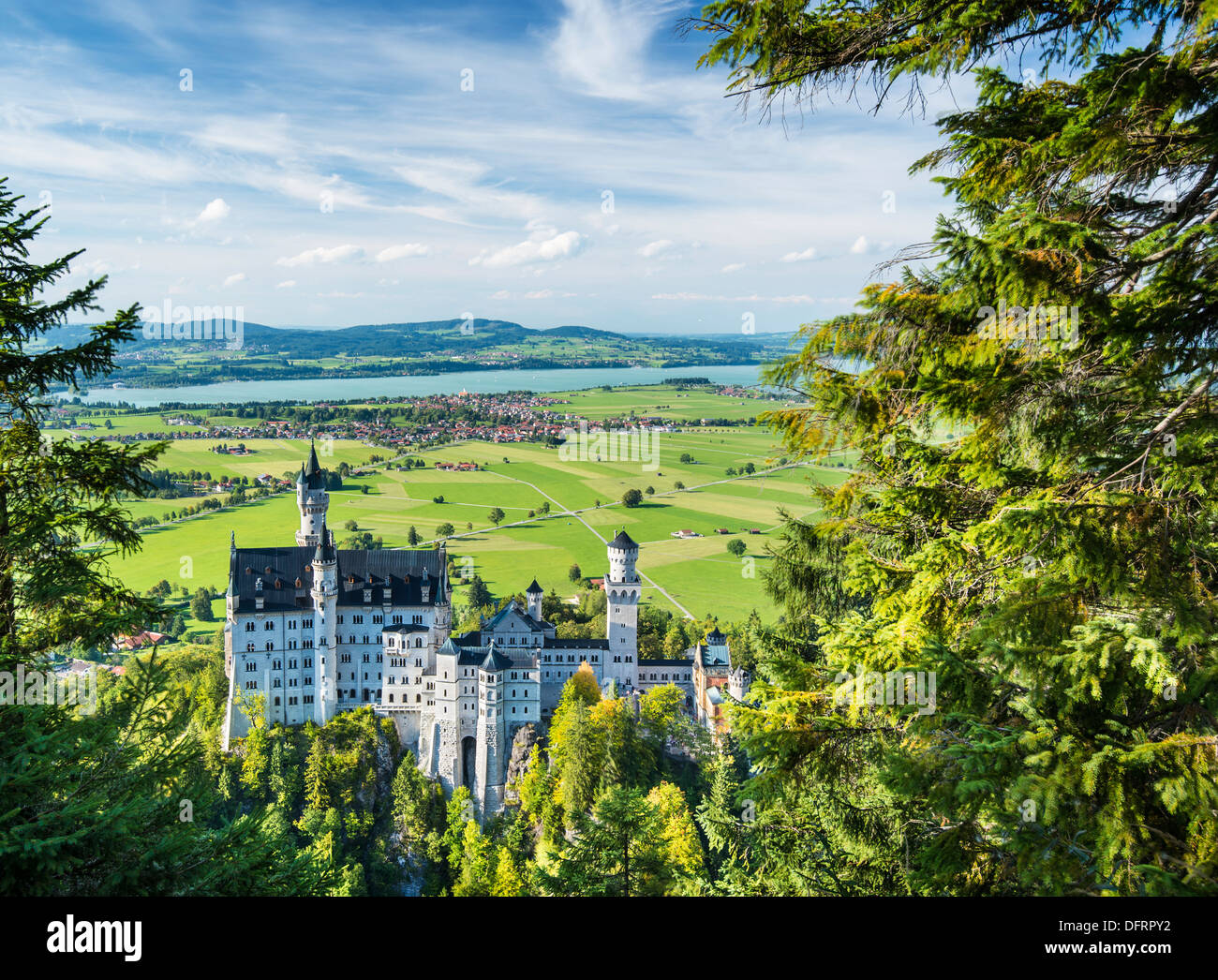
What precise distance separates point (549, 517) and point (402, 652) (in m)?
58.8

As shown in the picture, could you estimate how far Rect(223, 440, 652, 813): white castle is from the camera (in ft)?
157

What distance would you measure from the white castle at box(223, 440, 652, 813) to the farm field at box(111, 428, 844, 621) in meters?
16.8

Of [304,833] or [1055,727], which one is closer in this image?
[1055,727]

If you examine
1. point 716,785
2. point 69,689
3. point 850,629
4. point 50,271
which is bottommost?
point 716,785

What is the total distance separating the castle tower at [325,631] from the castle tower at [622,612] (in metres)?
19.2

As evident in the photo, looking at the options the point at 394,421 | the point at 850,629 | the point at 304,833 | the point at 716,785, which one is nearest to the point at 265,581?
the point at 304,833

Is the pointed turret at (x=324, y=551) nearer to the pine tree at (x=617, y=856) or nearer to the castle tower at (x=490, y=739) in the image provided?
the castle tower at (x=490, y=739)

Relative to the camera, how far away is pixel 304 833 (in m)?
41.9

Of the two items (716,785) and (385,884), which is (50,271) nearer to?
(716,785)

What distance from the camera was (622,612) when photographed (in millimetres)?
51719

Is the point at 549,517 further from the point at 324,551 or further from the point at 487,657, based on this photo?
the point at 487,657

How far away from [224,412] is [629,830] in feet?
454

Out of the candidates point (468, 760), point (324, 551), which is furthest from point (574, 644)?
point (324, 551)
